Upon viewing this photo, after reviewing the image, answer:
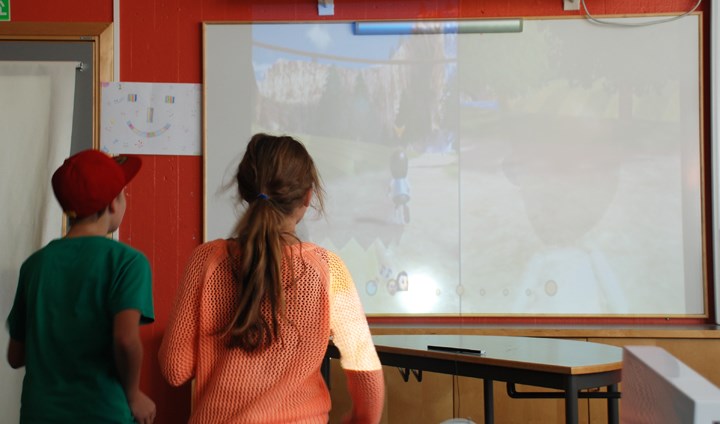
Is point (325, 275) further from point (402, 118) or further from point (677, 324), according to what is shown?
point (677, 324)

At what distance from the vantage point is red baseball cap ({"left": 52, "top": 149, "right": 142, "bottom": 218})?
1603mm

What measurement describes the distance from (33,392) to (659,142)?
276cm

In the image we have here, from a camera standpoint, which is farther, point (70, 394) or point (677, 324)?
point (677, 324)

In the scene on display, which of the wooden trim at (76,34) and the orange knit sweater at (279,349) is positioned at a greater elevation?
the wooden trim at (76,34)

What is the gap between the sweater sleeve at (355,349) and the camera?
4.47 ft

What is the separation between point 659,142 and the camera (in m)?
3.44

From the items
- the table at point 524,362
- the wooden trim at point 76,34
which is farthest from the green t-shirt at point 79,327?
the wooden trim at point 76,34

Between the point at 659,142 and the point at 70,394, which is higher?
the point at 659,142

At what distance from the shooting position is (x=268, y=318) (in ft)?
4.28

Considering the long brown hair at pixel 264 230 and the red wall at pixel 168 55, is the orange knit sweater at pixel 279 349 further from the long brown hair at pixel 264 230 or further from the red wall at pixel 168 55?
the red wall at pixel 168 55

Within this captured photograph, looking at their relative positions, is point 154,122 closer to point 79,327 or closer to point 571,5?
point 571,5

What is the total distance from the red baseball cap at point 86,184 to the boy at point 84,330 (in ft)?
0.23

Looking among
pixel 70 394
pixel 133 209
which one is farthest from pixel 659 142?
pixel 70 394

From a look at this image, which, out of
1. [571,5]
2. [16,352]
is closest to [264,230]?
[16,352]
